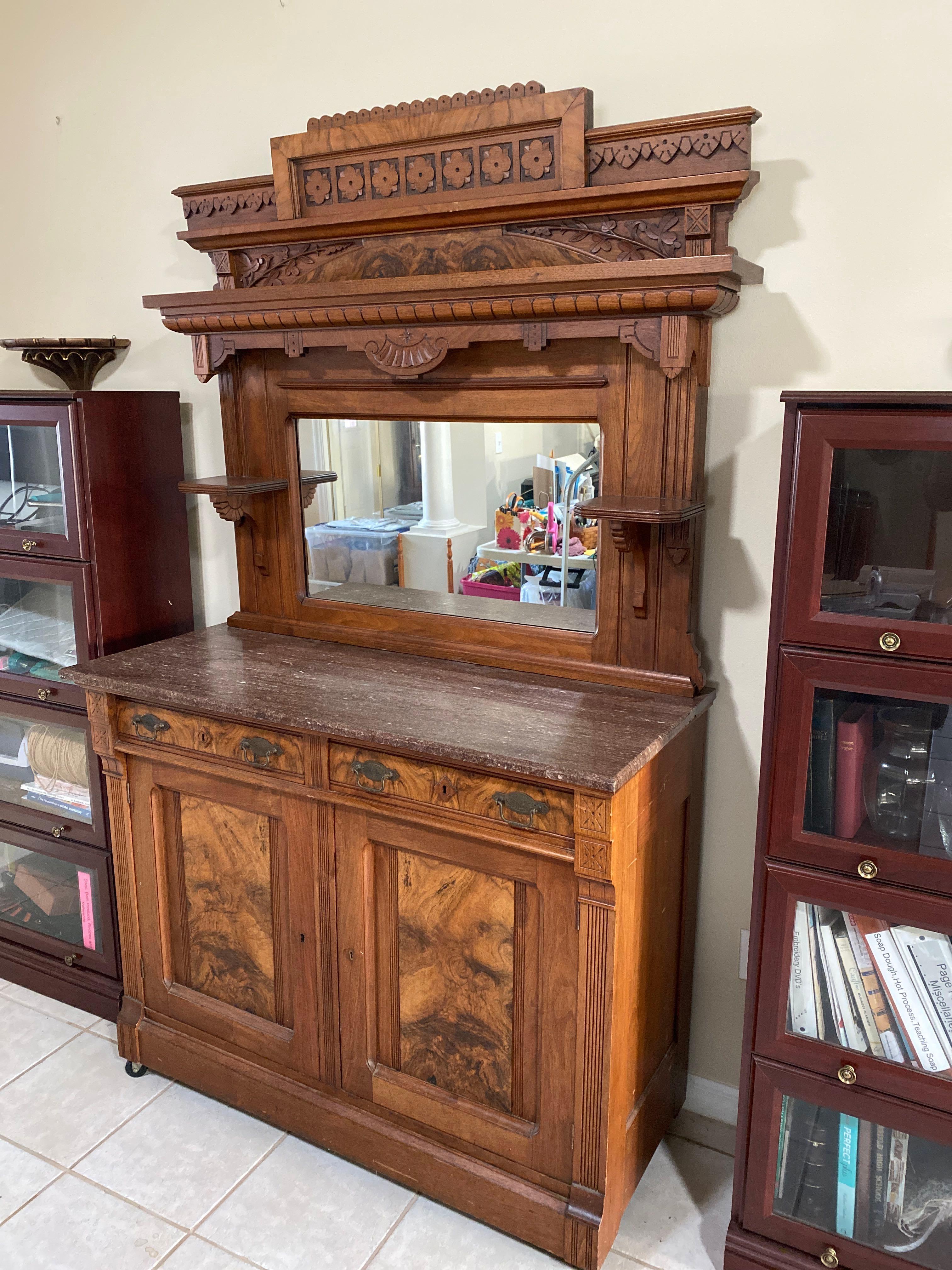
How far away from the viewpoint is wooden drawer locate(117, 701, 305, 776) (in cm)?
196

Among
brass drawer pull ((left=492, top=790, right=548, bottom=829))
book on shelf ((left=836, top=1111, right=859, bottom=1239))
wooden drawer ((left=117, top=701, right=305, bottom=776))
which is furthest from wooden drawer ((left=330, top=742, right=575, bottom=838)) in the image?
book on shelf ((left=836, top=1111, right=859, bottom=1239))

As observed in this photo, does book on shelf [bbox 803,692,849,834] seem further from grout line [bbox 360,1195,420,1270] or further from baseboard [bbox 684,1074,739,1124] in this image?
grout line [bbox 360,1195,420,1270]

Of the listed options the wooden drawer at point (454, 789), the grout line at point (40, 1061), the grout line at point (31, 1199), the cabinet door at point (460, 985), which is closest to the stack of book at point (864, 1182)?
the cabinet door at point (460, 985)

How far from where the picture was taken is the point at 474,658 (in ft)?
7.19

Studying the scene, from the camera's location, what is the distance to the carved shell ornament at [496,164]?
194 cm

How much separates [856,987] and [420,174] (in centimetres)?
177

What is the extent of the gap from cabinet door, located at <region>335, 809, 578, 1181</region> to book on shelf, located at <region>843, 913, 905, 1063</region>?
459 millimetres

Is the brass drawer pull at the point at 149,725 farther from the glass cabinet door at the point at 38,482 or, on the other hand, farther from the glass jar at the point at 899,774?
the glass jar at the point at 899,774

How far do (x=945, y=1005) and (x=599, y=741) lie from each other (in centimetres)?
69

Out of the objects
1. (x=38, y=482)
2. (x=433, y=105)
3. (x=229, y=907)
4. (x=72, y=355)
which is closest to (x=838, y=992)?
(x=229, y=907)

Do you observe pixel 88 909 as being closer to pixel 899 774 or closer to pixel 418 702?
pixel 418 702

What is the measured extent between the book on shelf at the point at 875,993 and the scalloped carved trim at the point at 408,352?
1.32 metres

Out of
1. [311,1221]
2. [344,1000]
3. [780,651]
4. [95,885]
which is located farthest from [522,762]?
[95,885]

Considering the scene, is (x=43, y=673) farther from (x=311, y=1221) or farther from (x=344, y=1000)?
(x=311, y=1221)
